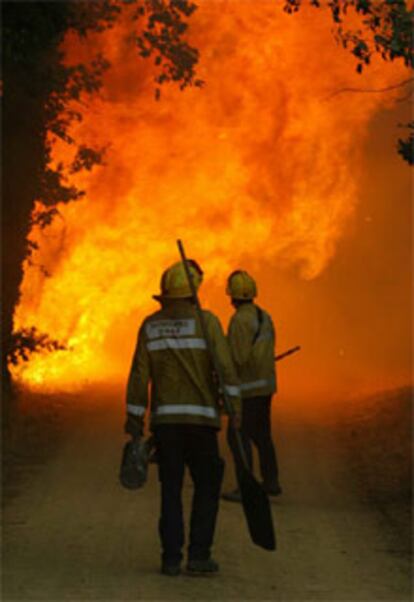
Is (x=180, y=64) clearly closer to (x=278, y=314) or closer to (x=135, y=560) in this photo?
(x=135, y=560)

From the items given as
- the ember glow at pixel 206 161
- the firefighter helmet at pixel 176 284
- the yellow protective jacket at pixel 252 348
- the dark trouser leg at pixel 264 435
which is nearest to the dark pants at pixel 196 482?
the firefighter helmet at pixel 176 284

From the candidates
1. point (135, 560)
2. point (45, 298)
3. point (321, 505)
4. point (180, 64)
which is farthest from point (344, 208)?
point (135, 560)

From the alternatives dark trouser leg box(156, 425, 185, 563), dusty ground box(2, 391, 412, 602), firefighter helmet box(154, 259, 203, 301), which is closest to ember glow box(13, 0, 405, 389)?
dusty ground box(2, 391, 412, 602)

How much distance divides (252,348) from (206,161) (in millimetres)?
12577

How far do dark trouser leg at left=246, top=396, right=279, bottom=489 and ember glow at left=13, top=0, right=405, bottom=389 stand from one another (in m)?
9.40

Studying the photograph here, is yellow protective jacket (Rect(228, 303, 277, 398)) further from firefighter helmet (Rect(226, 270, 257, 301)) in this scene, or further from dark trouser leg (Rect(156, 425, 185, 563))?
dark trouser leg (Rect(156, 425, 185, 563))

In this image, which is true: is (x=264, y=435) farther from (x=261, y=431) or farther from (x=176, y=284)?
(x=176, y=284)

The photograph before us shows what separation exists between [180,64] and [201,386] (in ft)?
28.8

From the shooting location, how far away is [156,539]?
1119 centimetres

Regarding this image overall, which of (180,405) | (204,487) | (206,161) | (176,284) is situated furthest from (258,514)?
(206,161)

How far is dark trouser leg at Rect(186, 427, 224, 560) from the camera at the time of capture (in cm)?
987

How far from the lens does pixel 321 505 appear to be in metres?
13.0

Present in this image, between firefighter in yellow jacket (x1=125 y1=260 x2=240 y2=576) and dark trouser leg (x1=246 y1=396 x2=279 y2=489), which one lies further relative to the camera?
dark trouser leg (x1=246 y1=396 x2=279 y2=489)

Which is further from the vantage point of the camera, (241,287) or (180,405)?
(241,287)
